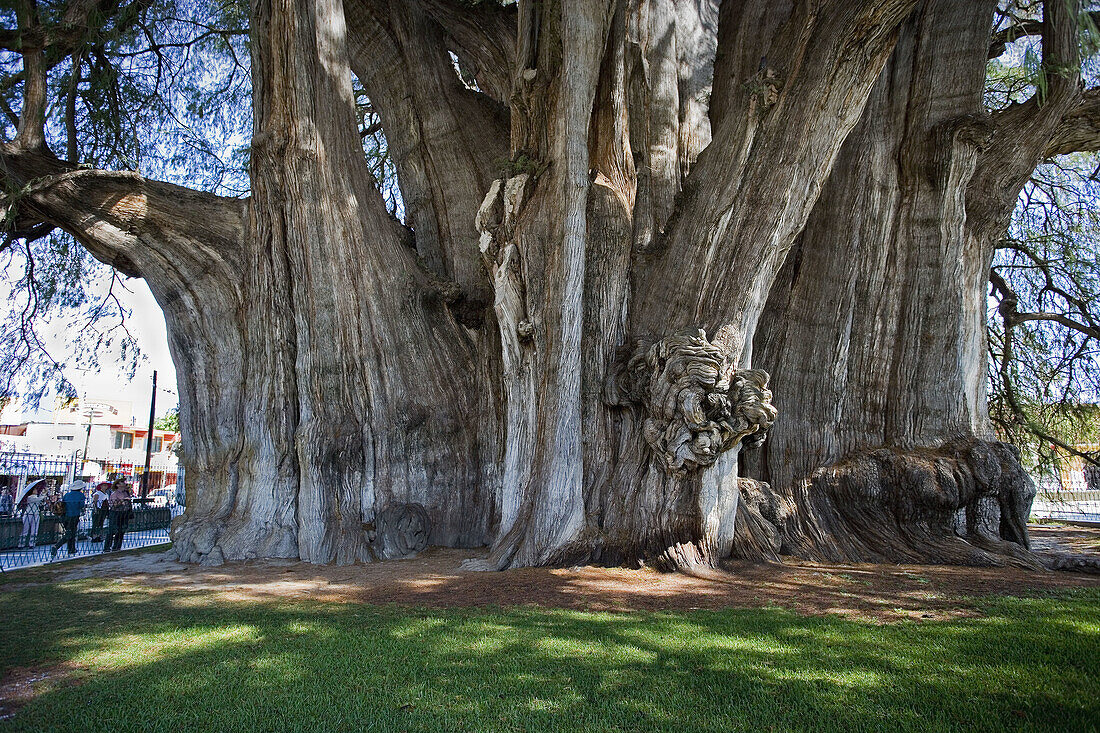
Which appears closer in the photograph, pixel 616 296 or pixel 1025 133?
pixel 616 296

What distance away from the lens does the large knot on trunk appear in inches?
230

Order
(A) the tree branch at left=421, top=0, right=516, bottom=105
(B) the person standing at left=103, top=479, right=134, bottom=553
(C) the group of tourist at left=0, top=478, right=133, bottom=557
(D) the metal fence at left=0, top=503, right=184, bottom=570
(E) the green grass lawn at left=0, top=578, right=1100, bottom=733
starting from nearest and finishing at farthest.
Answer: (E) the green grass lawn at left=0, top=578, right=1100, bottom=733, (D) the metal fence at left=0, top=503, right=184, bottom=570, (A) the tree branch at left=421, top=0, right=516, bottom=105, (C) the group of tourist at left=0, top=478, right=133, bottom=557, (B) the person standing at left=103, top=479, right=134, bottom=553

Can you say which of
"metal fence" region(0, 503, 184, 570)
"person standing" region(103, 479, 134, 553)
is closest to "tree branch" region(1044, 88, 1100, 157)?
"metal fence" region(0, 503, 184, 570)

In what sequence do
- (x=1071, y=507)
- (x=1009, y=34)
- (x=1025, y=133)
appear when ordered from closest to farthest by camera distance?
(x=1025, y=133) → (x=1009, y=34) → (x=1071, y=507)

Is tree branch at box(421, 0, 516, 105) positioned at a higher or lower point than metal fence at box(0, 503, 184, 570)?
higher

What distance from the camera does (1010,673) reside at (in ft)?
10.1

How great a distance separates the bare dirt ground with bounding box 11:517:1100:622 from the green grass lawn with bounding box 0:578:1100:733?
33 cm

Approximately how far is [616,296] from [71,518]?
7828 millimetres

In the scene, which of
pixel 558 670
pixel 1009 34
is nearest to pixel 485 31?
pixel 1009 34

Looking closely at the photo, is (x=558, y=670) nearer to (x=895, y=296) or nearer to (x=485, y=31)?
(x=895, y=296)

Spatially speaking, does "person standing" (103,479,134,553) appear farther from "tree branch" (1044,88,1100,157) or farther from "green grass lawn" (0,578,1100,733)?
"tree branch" (1044,88,1100,157)

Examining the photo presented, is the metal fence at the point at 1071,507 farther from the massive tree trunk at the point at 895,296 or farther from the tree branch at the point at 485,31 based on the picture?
the tree branch at the point at 485,31

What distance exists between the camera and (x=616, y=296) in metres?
6.95

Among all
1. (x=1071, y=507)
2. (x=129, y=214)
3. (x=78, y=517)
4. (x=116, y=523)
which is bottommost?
(x=116, y=523)
